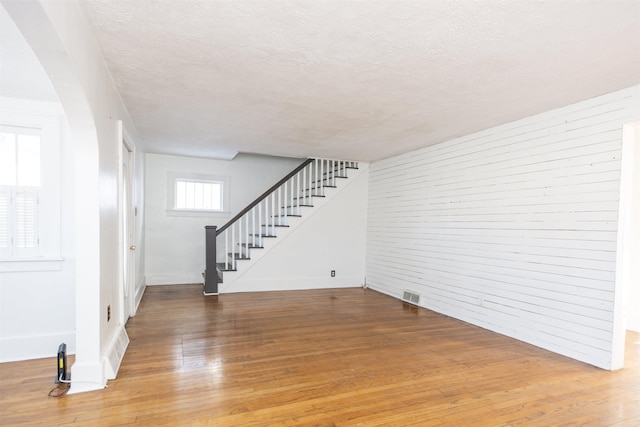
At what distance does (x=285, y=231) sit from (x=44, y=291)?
3714mm

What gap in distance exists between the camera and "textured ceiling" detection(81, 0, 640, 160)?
1.90 metres

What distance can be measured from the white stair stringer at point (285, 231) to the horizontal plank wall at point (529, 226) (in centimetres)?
149

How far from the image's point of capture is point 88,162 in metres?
2.34

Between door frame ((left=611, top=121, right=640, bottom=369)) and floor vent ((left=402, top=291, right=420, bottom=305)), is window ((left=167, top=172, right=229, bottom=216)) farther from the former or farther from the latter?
door frame ((left=611, top=121, right=640, bottom=369))

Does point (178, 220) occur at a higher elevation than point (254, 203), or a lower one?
lower

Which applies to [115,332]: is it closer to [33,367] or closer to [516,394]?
[33,367]

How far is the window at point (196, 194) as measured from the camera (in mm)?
6520

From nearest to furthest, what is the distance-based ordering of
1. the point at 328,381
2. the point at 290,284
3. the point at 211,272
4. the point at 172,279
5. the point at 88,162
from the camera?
the point at 88,162, the point at 328,381, the point at 211,272, the point at 290,284, the point at 172,279

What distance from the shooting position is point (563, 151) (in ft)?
11.1

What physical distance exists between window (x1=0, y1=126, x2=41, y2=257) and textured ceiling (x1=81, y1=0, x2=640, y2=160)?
100cm

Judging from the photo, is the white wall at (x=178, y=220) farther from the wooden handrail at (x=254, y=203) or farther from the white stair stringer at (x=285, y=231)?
the white stair stringer at (x=285, y=231)

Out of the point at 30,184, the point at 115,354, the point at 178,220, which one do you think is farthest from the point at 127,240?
the point at 178,220

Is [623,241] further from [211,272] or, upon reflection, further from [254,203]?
[211,272]

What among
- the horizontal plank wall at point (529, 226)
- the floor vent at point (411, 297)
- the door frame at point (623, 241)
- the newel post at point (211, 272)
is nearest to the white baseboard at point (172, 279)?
the newel post at point (211, 272)
